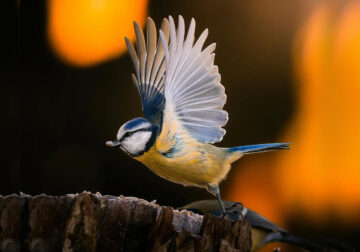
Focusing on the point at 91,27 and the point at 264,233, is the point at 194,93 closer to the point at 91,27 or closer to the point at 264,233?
the point at 264,233

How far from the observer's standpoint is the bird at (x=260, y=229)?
1977 millimetres

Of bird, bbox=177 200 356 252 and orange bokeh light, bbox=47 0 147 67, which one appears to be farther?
orange bokeh light, bbox=47 0 147 67

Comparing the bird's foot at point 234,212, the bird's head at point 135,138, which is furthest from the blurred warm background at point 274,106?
the bird's head at point 135,138

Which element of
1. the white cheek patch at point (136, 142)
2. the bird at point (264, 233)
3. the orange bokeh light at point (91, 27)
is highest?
the orange bokeh light at point (91, 27)

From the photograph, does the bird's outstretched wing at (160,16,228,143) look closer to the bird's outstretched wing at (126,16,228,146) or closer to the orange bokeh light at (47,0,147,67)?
the bird's outstretched wing at (126,16,228,146)

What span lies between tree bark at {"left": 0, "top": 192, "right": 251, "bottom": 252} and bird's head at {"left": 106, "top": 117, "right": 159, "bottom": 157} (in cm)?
44

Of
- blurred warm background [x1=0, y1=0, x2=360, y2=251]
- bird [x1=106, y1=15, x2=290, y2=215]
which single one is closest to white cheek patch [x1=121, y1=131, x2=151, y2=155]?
bird [x1=106, y1=15, x2=290, y2=215]

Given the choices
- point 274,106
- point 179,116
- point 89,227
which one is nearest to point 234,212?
point 179,116

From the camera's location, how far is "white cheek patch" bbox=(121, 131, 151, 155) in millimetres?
1588

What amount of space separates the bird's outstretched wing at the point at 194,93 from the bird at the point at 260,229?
14.5 inches

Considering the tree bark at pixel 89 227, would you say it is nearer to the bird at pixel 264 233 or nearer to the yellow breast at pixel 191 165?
the yellow breast at pixel 191 165

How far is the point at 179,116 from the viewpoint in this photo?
1.69 m

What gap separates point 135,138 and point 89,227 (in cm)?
51

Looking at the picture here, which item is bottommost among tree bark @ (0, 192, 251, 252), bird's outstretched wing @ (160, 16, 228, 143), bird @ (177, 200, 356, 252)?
bird @ (177, 200, 356, 252)
